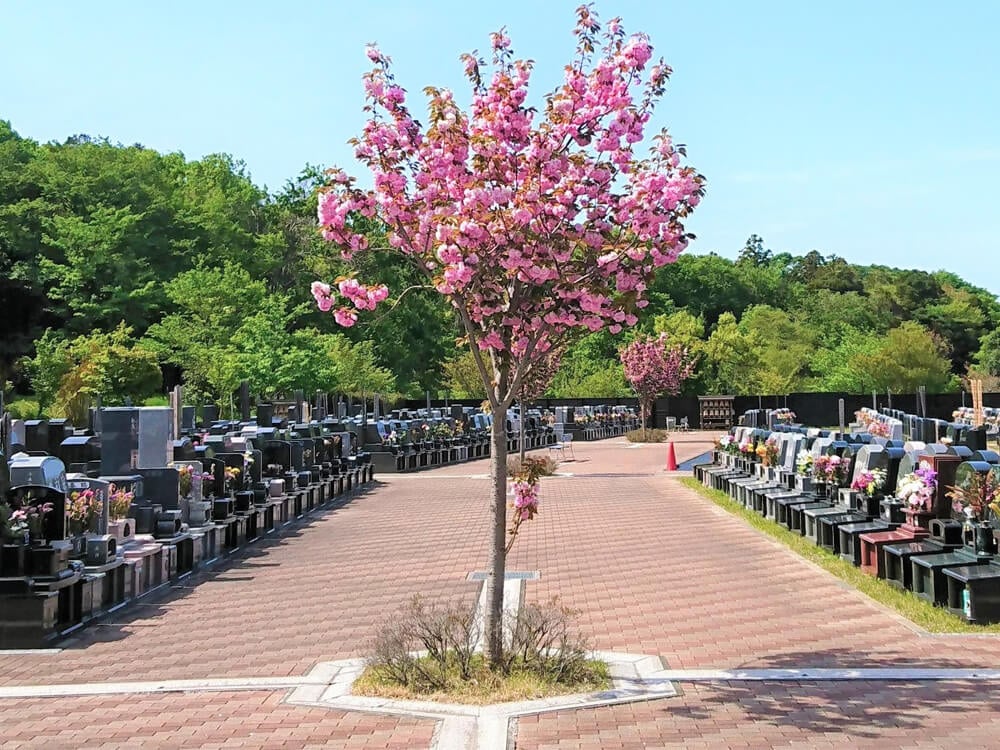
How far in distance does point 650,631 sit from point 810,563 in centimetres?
515

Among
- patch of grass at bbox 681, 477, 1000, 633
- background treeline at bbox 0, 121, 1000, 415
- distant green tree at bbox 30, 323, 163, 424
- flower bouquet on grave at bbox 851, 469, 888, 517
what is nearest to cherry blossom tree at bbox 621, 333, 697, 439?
background treeline at bbox 0, 121, 1000, 415

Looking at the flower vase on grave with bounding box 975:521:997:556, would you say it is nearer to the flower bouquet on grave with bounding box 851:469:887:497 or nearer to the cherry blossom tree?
the flower bouquet on grave with bounding box 851:469:887:497

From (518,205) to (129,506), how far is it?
8.41 meters

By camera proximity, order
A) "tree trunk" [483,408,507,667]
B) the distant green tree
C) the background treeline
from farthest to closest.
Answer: the background treeline, the distant green tree, "tree trunk" [483,408,507,667]

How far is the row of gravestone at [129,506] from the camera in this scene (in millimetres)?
10820

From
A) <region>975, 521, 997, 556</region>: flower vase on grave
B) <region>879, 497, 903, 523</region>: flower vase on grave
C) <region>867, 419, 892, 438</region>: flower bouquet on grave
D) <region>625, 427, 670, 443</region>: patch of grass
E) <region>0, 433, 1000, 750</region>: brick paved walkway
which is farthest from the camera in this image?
<region>625, 427, 670, 443</region>: patch of grass

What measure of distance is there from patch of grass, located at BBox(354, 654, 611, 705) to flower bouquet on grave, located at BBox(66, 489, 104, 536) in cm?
514

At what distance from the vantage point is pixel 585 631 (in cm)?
1068

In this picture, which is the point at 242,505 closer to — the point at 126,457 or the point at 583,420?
the point at 126,457

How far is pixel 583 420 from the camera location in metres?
61.2

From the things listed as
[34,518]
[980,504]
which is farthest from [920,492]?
[34,518]

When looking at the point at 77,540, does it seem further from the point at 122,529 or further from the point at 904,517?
the point at 904,517

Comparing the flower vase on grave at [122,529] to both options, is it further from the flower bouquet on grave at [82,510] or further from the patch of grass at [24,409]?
the patch of grass at [24,409]

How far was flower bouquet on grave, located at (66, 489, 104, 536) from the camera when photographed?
12172 mm
